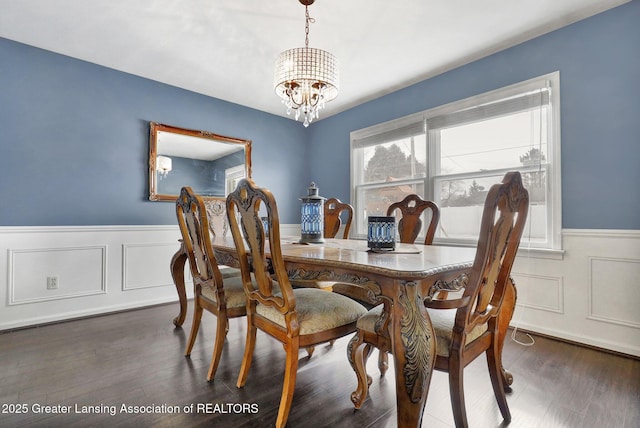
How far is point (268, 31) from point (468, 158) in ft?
6.99

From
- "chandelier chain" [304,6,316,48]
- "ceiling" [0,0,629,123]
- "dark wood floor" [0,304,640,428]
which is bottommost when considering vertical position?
"dark wood floor" [0,304,640,428]

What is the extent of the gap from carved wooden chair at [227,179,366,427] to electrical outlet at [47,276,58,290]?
230 centimetres

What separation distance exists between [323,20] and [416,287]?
2153 mm

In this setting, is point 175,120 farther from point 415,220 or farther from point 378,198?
point 415,220

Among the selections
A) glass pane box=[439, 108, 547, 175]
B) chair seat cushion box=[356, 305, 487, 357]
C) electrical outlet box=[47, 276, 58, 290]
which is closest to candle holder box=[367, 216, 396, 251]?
chair seat cushion box=[356, 305, 487, 357]

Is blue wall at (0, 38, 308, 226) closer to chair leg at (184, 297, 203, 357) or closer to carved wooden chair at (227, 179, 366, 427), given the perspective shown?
chair leg at (184, 297, 203, 357)

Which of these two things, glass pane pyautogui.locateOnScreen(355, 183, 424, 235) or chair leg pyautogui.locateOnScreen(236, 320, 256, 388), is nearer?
chair leg pyautogui.locateOnScreen(236, 320, 256, 388)

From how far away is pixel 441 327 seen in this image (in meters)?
1.26

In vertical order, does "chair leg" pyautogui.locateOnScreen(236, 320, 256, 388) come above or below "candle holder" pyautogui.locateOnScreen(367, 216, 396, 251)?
below

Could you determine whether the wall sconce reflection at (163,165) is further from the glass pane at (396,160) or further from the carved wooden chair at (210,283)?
the glass pane at (396,160)

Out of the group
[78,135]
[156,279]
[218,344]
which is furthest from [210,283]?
[78,135]

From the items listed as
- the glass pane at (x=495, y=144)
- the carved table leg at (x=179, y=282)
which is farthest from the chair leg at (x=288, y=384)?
the glass pane at (x=495, y=144)

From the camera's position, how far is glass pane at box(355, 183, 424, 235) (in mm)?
3537

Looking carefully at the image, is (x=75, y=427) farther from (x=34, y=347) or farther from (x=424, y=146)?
(x=424, y=146)
